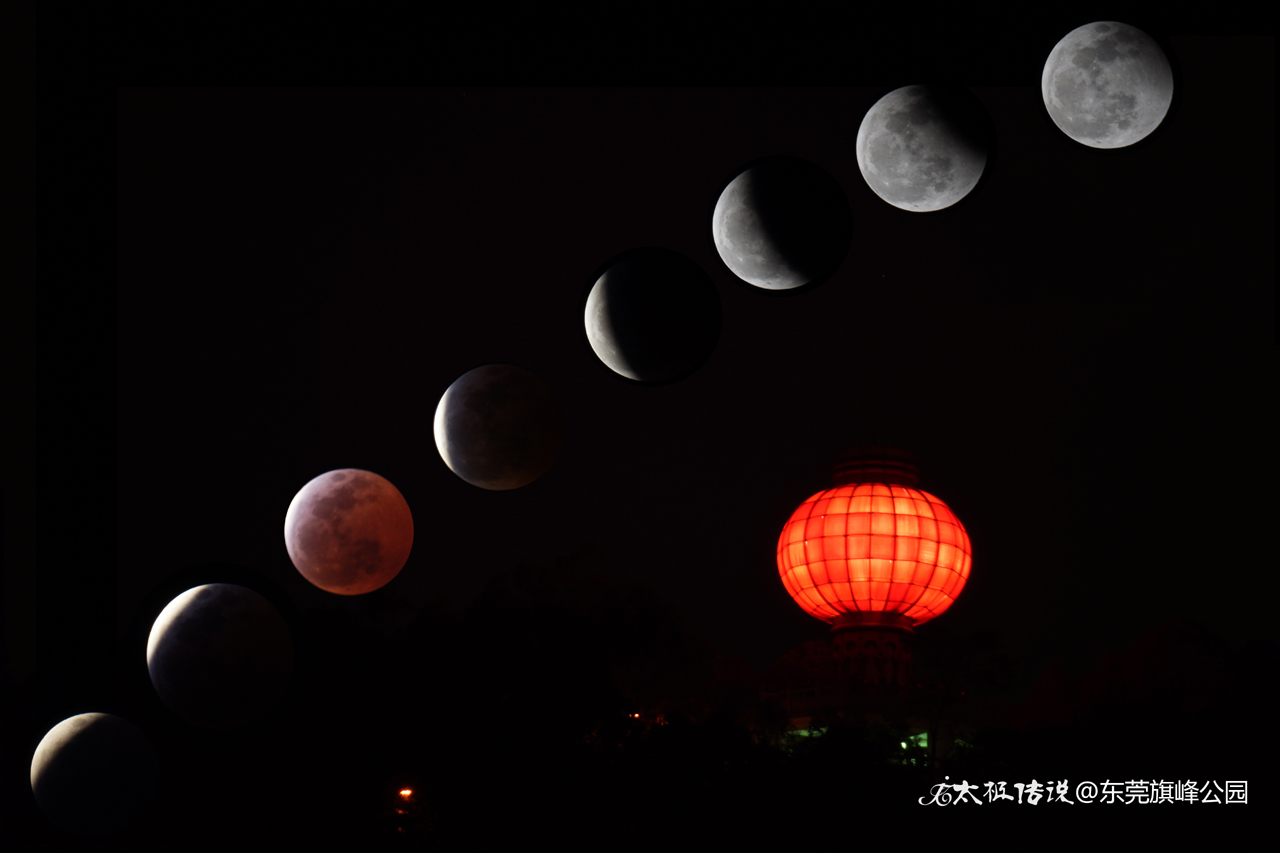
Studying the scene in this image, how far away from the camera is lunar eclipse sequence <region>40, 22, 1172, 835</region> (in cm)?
475

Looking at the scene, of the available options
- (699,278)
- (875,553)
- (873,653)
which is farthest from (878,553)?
(699,278)

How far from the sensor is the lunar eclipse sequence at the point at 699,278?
475cm

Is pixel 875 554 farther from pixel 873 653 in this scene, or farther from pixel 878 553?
pixel 873 653

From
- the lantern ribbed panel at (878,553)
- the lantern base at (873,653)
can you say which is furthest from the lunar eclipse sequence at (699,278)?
the lantern base at (873,653)

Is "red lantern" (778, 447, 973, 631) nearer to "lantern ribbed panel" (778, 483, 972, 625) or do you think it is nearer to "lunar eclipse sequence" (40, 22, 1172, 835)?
Result: "lantern ribbed panel" (778, 483, 972, 625)

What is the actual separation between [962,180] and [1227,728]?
10601 mm

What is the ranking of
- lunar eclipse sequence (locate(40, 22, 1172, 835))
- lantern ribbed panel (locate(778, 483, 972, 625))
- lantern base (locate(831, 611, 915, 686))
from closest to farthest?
lunar eclipse sequence (locate(40, 22, 1172, 835))
lantern ribbed panel (locate(778, 483, 972, 625))
lantern base (locate(831, 611, 915, 686))

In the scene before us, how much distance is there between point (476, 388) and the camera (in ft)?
20.6

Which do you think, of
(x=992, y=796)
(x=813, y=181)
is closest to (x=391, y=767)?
(x=992, y=796)

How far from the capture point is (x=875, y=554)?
16.7 meters

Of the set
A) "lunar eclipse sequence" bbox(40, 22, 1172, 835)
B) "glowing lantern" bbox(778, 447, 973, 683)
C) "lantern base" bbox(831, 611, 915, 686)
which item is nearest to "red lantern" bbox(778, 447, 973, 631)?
"glowing lantern" bbox(778, 447, 973, 683)

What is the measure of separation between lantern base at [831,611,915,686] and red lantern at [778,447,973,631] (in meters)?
1.11

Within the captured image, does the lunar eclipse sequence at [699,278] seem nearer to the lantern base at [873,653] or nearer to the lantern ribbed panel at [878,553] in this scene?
the lantern ribbed panel at [878,553]

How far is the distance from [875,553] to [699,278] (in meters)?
12.1
